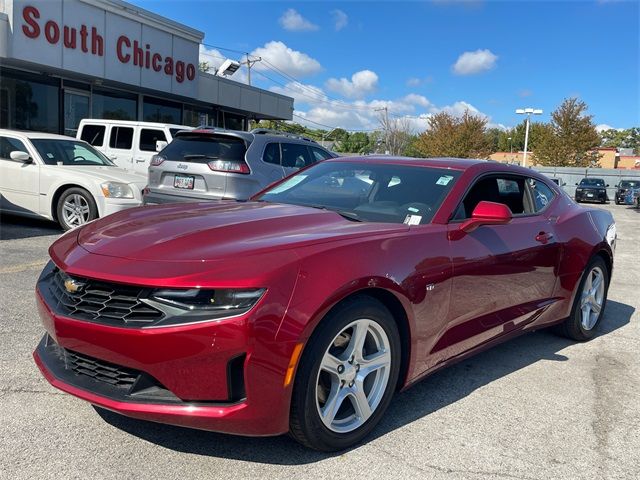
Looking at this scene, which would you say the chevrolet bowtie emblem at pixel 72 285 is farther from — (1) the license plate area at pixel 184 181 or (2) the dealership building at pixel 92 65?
(2) the dealership building at pixel 92 65

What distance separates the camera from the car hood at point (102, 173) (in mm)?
8766

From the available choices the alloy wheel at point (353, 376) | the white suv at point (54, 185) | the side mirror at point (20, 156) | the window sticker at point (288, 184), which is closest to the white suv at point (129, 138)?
the white suv at point (54, 185)

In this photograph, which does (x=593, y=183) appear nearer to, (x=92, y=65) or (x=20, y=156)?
(x=92, y=65)

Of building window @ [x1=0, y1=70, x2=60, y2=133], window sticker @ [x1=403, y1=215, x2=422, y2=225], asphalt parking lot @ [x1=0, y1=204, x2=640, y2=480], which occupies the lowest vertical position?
asphalt parking lot @ [x1=0, y1=204, x2=640, y2=480]

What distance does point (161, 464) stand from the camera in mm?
2592

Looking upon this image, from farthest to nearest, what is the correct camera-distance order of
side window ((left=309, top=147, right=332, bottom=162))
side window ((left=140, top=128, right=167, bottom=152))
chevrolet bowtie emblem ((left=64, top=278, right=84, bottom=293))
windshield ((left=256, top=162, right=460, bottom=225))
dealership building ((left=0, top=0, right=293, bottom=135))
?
dealership building ((left=0, top=0, right=293, bottom=135)), side window ((left=140, top=128, right=167, bottom=152)), side window ((left=309, top=147, right=332, bottom=162)), windshield ((left=256, top=162, right=460, bottom=225)), chevrolet bowtie emblem ((left=64, top=278, right=84, bottom=293))

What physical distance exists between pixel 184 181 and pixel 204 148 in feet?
1.84

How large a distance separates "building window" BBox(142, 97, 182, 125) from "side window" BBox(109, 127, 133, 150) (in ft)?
19.6

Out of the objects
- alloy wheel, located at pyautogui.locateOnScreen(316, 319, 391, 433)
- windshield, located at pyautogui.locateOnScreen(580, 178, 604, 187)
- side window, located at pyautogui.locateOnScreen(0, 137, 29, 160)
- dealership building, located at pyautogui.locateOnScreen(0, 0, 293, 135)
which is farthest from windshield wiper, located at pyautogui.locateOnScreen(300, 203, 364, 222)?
windshield, located at pyautogui.locateOnScreen(580, 178, 604, 187)

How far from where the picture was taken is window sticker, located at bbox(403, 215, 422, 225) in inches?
135

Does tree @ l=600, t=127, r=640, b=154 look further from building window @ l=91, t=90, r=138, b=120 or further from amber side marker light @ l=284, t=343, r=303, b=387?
amber side marker light @ l=284, t=343, r=303, b=387

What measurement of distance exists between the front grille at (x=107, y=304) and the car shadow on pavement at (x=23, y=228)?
618 centimetres

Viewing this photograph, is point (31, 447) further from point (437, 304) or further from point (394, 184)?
point (394, 184)

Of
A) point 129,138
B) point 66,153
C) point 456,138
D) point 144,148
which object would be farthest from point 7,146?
point 456,138
